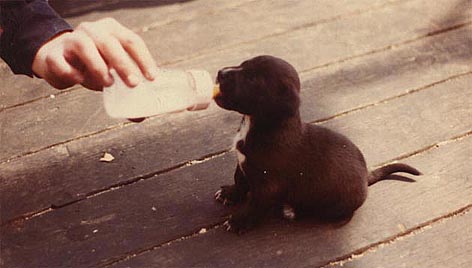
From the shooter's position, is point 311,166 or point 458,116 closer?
point 311,166

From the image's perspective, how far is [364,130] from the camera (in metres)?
2.07

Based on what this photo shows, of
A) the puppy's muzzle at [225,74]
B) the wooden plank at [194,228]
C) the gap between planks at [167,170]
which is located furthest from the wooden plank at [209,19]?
the puppy's muzzle at [225,74]

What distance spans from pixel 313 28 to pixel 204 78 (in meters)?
1.16

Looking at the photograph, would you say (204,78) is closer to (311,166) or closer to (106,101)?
(106,101)

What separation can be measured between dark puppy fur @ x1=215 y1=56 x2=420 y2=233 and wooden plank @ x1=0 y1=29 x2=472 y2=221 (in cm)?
34

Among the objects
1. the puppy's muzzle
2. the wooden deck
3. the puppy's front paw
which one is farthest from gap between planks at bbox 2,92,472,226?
the puppy's muzzle

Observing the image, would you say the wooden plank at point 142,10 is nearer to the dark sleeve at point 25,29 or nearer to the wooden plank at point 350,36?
the wooden plank at point 350,36

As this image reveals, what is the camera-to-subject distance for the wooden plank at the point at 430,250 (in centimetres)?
169

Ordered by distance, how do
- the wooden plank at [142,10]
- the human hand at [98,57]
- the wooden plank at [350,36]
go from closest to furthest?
the human hand at [98,57]
the wooden plank at [350,36]
the wooden plank at [142,10]

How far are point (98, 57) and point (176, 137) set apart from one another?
2.64 feet

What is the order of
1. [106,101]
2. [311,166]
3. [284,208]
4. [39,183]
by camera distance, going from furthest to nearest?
1. [39,183]
2. [284,208]
3. [311,166]
4. [106,101]

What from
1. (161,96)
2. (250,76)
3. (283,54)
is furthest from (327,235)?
(283,54)

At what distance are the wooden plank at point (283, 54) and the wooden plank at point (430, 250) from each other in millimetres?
848

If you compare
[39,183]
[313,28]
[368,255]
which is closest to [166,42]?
[313,28]
